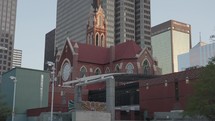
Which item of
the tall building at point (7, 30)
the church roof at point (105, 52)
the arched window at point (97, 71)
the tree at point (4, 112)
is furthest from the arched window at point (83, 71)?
the tall building at point (7, 30)

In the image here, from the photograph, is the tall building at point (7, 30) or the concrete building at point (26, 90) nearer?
the concrete building at point (26, 90)

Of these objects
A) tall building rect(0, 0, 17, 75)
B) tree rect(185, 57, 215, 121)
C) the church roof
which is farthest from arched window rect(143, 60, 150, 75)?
tall building rect(0, 0, 17, 75)

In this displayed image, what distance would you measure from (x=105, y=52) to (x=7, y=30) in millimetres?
86023

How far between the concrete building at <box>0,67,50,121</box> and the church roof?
110 ft

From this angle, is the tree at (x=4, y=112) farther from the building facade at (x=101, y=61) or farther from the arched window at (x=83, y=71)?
the arched window at (x=83, y=71)

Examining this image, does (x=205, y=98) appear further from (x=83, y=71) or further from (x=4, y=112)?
(x=83, y=71)

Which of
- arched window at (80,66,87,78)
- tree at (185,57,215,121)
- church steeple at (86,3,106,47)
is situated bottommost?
tree at (185,57,215,121)

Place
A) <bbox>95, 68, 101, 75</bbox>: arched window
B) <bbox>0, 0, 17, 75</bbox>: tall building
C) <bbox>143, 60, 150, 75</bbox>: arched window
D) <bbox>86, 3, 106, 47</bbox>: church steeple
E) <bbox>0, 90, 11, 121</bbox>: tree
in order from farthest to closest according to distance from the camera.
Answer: <bbox>0, 0, 17, 75</bbox>: tall building < <bbox>86, 3, 106, 47</bbox>: church steeple < <bbox>95, 68, 101, 75</bbox>: arched window < <bbox>143, 60, 150, 75</bbox>: arched window < <bbox>0, 90, 11, 121</bbox>: tree

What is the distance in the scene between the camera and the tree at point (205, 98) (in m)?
37.8

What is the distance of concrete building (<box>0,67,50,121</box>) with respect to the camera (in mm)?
65938

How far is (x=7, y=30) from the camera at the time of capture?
582 feet

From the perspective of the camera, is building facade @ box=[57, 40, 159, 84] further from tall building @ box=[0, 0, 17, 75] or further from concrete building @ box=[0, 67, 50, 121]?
tall building @ box=[0, 0, 17, 75]

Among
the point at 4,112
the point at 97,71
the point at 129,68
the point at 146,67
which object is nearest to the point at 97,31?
the point at 97,71

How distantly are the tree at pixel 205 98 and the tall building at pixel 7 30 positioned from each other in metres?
142
